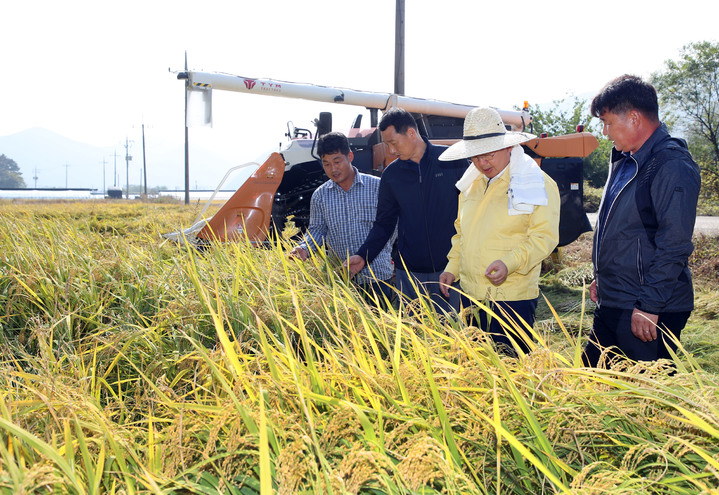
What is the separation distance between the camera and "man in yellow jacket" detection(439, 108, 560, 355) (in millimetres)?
2531

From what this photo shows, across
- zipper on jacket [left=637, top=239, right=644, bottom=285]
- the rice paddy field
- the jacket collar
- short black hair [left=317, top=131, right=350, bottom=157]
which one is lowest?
Result: the rice paddy field

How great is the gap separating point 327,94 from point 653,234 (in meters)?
5.88

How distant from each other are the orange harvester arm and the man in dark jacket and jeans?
4.00 metres

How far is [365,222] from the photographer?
12.3 ft

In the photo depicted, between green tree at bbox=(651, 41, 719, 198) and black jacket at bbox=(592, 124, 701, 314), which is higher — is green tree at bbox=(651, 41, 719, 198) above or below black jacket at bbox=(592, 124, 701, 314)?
above

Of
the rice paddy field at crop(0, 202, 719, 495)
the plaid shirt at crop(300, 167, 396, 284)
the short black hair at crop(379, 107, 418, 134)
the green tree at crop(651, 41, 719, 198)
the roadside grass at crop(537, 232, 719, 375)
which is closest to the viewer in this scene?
the rice paddy field at crop(0, 202, 719, 495)

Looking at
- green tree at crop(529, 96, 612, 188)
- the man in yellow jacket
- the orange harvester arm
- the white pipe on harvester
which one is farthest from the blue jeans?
green tree at crop(529, 96, 612, 188)

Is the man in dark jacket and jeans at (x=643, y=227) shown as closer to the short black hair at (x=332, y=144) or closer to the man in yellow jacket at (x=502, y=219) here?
the man in yellow jacket at (x=502, y=219)

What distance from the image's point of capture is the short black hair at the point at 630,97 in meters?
2.24

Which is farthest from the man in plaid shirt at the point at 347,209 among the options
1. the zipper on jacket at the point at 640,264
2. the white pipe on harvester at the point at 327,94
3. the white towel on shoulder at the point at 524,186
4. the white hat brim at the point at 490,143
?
the white pipe on harvester at the point at 327,94

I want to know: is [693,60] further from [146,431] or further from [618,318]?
[146,431]

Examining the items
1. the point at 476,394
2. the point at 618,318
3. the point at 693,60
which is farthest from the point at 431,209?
the point at 693,60

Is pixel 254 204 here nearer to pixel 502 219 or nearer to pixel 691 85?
pixel 502 219

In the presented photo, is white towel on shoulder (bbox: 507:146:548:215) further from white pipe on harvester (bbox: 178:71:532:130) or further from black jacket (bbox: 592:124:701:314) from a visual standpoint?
white pipe on harvester (bbox: 178:71:532:130)
